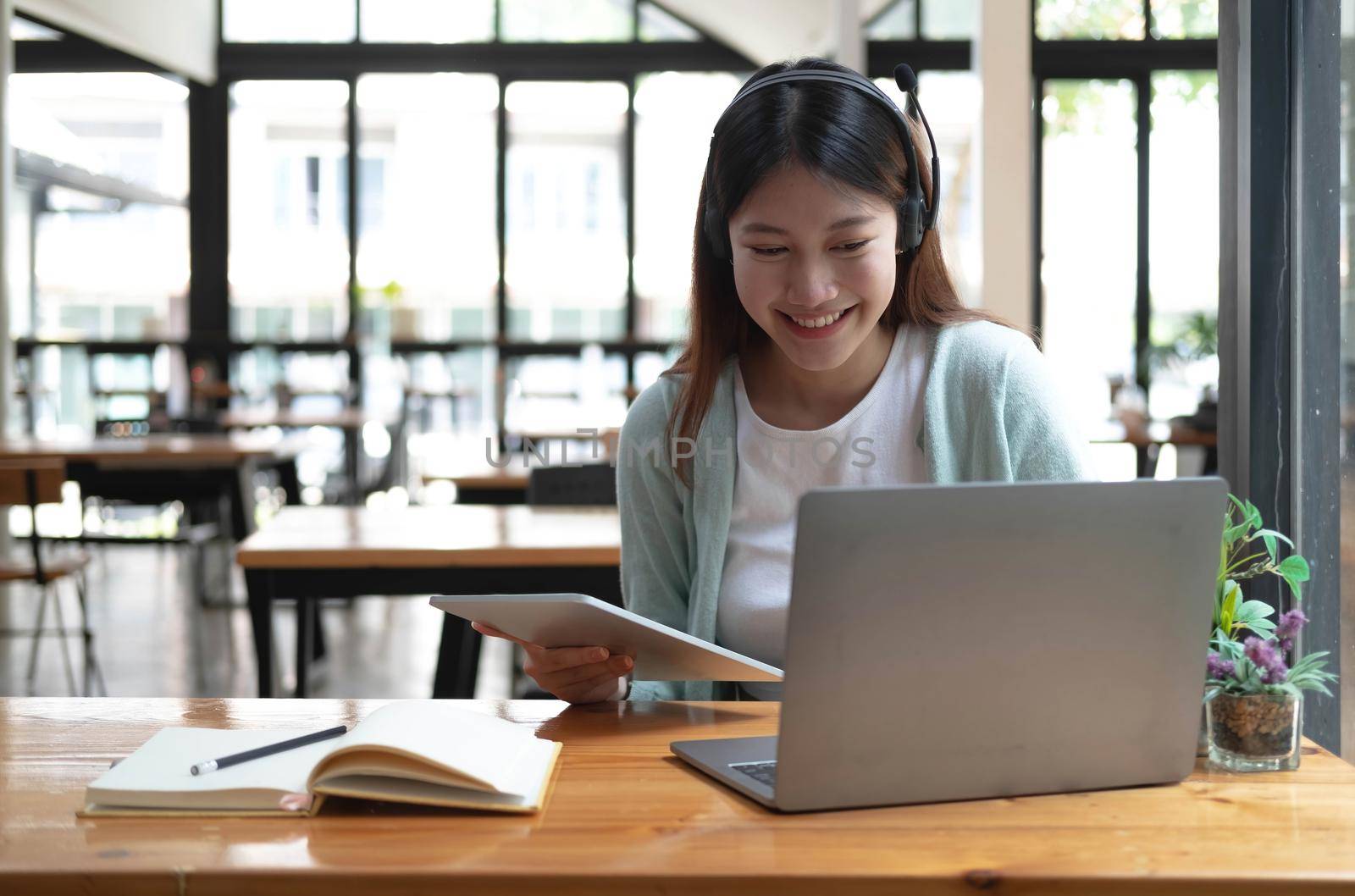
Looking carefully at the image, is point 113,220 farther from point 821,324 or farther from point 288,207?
point 821,324

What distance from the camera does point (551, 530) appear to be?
2.74m

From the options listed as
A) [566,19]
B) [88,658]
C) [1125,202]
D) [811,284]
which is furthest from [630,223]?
[811,284]

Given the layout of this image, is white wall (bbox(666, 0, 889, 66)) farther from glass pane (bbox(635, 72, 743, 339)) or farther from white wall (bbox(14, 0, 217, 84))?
white wall (bbox(14, 0, 217, 84))

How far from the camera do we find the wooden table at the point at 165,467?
16.1 ft

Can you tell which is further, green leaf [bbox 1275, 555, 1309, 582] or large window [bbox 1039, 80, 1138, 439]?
large window [bbox 1039, 80, 1138, 439]

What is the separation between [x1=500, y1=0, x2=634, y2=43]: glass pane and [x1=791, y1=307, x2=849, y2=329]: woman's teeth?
29.0 ft

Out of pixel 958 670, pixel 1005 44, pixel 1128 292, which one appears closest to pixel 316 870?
pixel 958 670

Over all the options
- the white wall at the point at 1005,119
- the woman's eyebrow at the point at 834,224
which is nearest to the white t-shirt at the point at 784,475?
the woman's eyebrow at the point at 834,224

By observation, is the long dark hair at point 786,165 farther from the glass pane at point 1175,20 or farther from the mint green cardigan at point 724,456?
the glass pane at point 1175,20

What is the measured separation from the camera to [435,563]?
250 cm

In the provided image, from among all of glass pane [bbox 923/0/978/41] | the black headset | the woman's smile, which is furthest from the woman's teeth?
glass pane [bbox 923/0/978/41]

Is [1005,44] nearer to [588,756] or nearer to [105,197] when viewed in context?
[588,756]

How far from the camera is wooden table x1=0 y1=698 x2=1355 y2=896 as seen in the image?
84cm

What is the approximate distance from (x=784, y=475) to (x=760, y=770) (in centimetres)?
54
